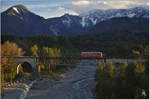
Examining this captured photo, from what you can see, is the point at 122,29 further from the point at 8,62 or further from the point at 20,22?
the point at 8,62

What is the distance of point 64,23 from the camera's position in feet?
338

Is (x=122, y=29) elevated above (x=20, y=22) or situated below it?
below

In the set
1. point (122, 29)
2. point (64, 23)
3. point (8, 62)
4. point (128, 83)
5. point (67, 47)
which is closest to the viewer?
point (128, 83)

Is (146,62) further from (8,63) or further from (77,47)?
(77,47)

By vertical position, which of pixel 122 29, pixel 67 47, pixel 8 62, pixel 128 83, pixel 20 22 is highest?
pixel 20 22

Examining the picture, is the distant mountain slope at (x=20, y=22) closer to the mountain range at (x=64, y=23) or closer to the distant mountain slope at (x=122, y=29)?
the mountain range at (x=64, y=23)

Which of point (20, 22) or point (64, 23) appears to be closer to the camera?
point (20, 22)

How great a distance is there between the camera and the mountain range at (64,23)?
212ft

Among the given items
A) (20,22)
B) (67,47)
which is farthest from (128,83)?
(20,22)

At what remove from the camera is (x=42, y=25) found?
80312mm

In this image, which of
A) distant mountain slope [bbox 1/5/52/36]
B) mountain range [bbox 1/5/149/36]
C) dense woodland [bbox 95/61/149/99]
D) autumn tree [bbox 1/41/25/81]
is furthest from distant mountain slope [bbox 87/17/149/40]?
dense woodland [bbox 95/61/149/99]

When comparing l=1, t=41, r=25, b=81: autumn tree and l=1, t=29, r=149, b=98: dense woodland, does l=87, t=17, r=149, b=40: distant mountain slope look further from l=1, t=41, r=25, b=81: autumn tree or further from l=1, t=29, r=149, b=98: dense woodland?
l=1, t=41, r=25, b=81: autumn tree

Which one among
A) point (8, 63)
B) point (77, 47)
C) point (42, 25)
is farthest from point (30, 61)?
point (42, 25)

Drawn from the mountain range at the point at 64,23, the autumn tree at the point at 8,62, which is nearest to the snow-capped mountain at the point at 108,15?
the mountain range at the point at 64,23
